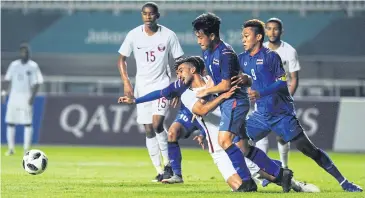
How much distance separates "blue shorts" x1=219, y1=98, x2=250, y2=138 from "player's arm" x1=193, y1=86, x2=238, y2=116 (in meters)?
0.07

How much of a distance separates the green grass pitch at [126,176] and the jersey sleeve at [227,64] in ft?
4.03

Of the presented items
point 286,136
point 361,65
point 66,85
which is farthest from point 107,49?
point 286,136

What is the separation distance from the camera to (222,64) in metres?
10.9

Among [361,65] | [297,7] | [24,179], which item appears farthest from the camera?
[297,7]

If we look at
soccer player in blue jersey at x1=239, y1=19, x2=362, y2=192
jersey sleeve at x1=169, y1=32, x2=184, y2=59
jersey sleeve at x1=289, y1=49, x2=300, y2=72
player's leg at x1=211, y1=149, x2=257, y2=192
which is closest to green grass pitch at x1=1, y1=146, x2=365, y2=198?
player's leg at x1=211, y1=149, x2=257, y2=192

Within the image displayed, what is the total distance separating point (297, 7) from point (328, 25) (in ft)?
4.29

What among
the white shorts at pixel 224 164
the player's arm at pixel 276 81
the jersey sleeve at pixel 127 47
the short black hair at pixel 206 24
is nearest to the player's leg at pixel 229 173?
the white shorts at pixel 224 164

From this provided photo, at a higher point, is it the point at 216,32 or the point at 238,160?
the point at 216,32

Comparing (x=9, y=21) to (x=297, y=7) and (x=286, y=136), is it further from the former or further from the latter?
(x=286, y=136)

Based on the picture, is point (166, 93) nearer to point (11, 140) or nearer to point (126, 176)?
point (126, 176)

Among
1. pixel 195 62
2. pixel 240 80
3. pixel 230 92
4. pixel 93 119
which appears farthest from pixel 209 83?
pixel 93 119

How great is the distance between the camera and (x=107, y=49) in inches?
1438

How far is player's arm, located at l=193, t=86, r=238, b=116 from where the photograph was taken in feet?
35.8

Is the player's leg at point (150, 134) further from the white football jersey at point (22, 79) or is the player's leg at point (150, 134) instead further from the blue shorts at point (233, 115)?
the white football jersey at point (22, 79)
